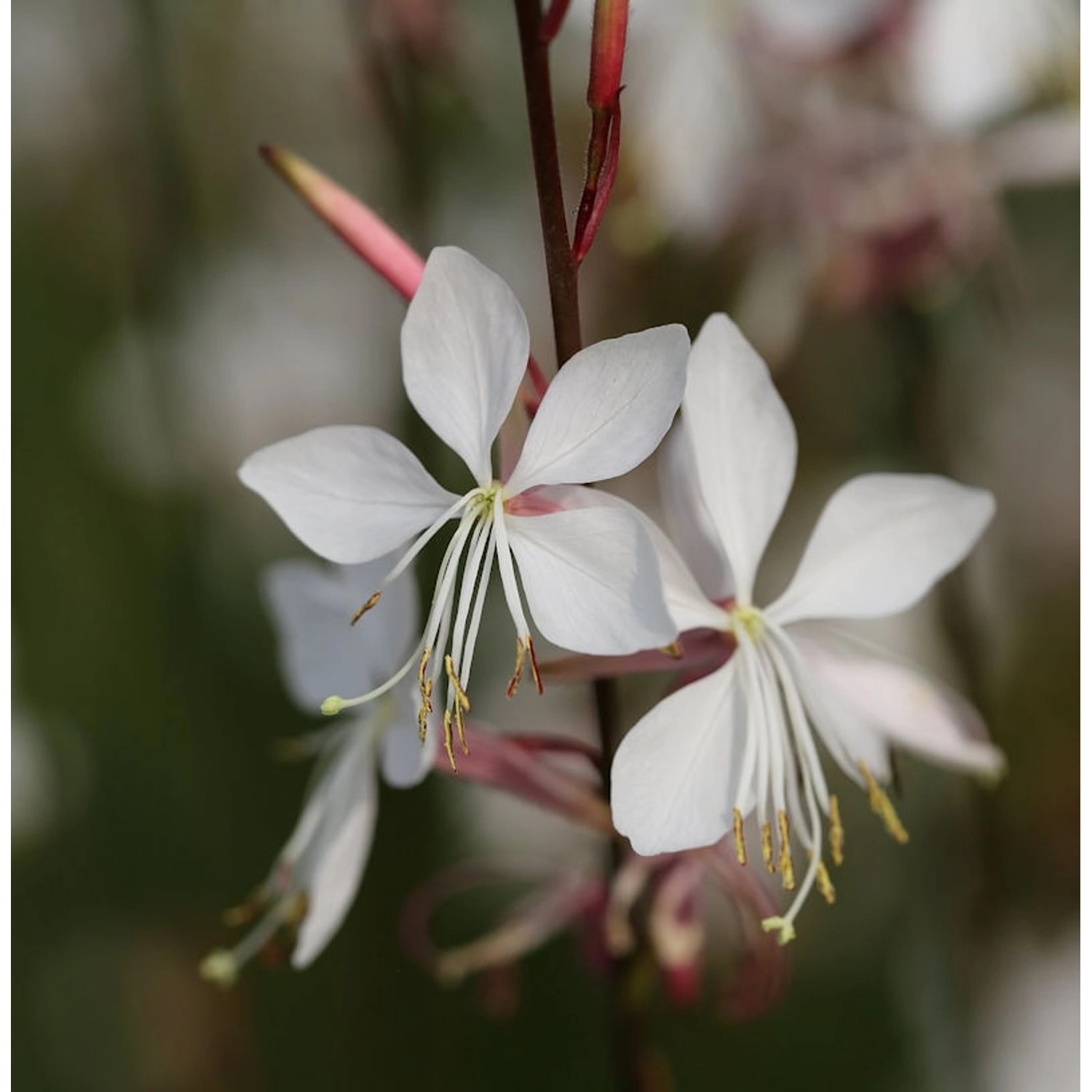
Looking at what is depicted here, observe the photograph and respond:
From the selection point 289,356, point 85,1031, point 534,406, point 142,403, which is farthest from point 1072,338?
point 85,1031

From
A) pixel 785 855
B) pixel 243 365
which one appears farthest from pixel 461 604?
Result: pixel 243 365

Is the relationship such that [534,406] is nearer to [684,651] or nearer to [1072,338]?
[684,651]

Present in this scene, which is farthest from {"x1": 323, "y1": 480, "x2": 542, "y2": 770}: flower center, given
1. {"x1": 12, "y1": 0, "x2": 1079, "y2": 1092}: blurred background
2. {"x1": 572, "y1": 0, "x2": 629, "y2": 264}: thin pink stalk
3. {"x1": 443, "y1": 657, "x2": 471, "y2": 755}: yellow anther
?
{"x1": 12, "y1": 0, "x2": 1079, "y2": 1092}: blurred background

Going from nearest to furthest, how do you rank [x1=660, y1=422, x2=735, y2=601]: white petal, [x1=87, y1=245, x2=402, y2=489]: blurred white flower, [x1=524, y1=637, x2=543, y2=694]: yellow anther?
1. [x1=524, y1=637, x2=543, y2=694]: yellow anther
2. [x1=660, y1=422, x2=735, y2=601]: white petal
3. [x1=87, y1=245, x2=402, y2=489]: blurred white flower

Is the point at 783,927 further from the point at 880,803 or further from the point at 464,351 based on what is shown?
the point at 464,351

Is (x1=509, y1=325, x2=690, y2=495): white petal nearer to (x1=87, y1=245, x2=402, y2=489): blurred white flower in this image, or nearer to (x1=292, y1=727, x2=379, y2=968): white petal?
(x1=292, y1=727, x2=379, y2=968): white petal

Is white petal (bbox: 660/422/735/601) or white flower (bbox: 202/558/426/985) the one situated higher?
white petal (bbox: 660/422/735/601)
